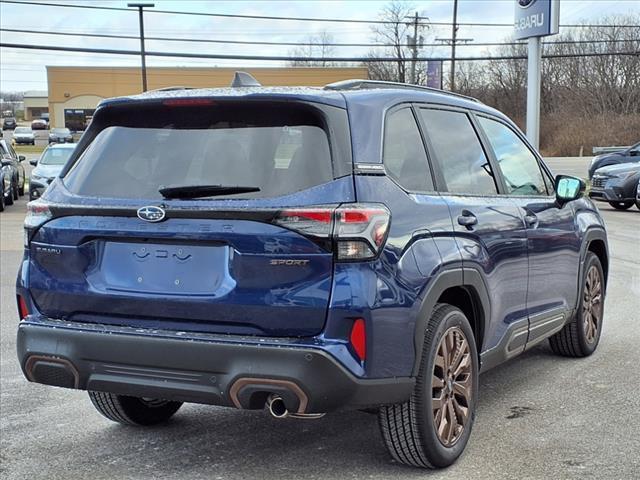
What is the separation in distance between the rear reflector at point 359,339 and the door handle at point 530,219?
1915 millimetres

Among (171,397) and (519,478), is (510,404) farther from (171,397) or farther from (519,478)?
(171,397)

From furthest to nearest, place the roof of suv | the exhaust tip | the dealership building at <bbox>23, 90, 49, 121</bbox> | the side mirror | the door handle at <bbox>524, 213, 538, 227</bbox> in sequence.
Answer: the dealership building at <bbox>23, 90, 49, 121</bbox>
the side mirror
the door handle at <bbox>524, 213, 538, 227</bbox>
the roof of suv
the exhaust tip

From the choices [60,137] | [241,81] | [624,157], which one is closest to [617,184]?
[624,157]

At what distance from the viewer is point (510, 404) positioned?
496cm

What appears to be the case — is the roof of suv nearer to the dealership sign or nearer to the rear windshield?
the rear windshield

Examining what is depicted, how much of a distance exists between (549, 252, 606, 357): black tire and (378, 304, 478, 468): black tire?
7.36 feet

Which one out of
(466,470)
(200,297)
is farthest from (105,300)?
(466,470)

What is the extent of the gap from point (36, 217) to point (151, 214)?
2.36 ft

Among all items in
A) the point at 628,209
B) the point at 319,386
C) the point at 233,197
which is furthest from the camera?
the point at 628,209

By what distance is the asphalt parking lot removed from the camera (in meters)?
3.95

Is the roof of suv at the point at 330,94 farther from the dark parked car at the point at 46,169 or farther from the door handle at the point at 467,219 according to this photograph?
the dark parked car at the point at 46,169

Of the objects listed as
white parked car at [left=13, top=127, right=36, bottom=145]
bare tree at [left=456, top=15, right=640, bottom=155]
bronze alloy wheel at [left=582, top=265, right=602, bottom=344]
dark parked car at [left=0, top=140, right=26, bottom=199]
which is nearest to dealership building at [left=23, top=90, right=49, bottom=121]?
white parked car at [left=13, top=127, right=36, bottom=145]

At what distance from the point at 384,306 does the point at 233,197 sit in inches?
31.4

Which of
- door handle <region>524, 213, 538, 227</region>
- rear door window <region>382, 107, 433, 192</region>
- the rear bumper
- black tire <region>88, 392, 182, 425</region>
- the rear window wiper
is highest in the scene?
rear door window <region>382, 107, 433, 192</region>
